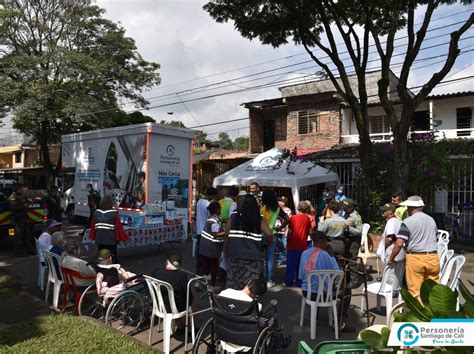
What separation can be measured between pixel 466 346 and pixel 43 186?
100 ft

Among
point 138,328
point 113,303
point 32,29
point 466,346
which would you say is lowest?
point 138,328

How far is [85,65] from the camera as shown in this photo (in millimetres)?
18047

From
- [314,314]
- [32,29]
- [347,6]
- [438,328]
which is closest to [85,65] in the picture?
[32,29]

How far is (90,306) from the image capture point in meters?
5.59

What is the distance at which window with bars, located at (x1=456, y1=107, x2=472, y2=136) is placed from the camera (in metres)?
17.1

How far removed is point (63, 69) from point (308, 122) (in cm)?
1205

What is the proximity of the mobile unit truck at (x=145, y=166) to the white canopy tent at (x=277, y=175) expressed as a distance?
179cm

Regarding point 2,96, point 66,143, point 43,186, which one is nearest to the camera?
point 66,143

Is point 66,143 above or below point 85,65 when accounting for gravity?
below

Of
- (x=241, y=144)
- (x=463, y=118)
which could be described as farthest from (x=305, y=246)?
(x=241, y=144)

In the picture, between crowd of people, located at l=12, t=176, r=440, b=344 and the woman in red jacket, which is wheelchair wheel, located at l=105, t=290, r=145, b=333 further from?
the woman in red jacket

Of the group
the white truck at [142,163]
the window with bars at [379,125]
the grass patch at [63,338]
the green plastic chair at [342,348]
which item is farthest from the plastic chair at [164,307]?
the window with bars at [379,125]

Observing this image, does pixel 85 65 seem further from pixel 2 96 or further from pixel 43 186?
pixel 43 186

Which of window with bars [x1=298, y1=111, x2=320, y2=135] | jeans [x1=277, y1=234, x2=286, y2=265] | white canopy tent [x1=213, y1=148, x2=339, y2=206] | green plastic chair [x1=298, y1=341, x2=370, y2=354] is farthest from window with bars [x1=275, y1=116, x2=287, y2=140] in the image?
green plastic chair [x1=298, y1=341, x2=370, y2=354]
